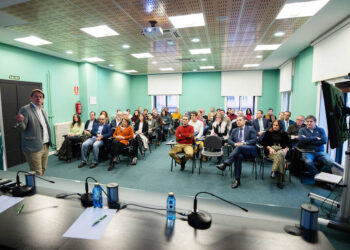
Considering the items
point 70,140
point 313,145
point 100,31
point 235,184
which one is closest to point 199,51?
point 100,31

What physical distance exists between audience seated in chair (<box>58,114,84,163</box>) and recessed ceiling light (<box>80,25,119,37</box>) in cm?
248

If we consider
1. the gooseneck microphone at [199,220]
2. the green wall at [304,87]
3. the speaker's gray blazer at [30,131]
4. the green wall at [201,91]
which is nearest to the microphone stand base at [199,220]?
the gooseneck microphone at [199,220]

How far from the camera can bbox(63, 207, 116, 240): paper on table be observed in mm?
1116

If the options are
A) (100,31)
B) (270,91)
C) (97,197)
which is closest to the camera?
(97,197)

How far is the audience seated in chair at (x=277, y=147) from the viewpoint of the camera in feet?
11.9

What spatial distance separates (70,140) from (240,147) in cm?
448

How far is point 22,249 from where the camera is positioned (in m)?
1.00

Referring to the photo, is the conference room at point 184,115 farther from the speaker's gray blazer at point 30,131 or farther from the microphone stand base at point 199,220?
the speaker's gray blazer at point 30,131

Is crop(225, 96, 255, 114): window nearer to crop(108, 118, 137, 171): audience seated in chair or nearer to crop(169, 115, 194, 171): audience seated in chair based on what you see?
crop(169, 115, 194, 171): audience seated in chair

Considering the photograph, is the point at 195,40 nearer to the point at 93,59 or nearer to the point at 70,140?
the point at 93,59

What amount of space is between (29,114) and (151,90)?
8628mm

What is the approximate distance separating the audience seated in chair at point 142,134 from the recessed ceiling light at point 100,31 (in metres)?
2.56

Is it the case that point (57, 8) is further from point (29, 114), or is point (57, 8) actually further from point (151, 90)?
point (151, 90)

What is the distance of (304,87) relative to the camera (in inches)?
225
